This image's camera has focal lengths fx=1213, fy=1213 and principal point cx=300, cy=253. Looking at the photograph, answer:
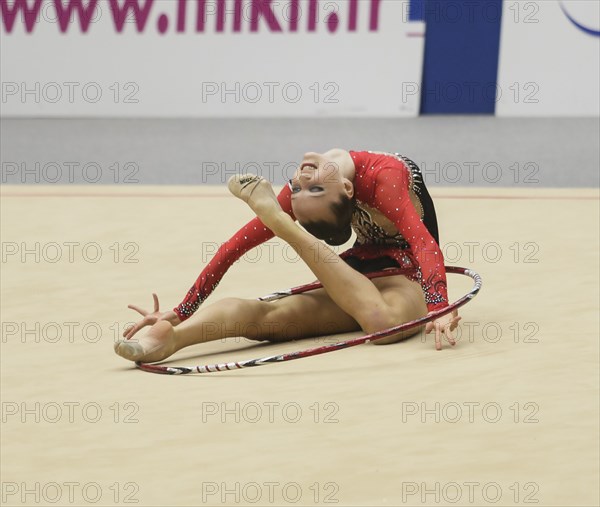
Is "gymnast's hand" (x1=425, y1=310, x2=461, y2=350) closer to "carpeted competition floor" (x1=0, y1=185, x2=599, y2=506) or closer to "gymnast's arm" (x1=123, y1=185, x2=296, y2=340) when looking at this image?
"carpeted competition floor" (x1=0, y1=185, x2=599, y2=506)

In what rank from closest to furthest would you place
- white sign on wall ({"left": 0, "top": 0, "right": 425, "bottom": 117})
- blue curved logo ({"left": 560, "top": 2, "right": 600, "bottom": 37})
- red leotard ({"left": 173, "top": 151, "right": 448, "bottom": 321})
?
1. red leotard ({"left": 173, "top": 151, "right": 448, "bottom": 321})
2. blue curved logo ({"left": 560, "top": 2, "right": 600, "bottom": 37})
3. white sign on wall ({"left": 0, "top": 0, "right": 425, "bottom": 117})

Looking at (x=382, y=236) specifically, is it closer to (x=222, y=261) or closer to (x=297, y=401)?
(x=222, y=261)

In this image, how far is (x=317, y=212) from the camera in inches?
138

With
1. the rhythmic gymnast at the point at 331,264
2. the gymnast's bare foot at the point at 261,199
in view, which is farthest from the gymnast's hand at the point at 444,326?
the gymnast's bare foot at the point at 261,199

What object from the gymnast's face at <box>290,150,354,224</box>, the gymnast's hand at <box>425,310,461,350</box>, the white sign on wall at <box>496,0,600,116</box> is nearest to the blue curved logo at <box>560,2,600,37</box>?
the white sign on wall at <box>496,0,600,116</box>

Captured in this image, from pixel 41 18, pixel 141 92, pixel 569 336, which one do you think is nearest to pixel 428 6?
pixel 141 92

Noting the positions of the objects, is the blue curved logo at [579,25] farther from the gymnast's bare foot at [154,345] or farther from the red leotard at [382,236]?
the gymnast's bare foot at [154,345]

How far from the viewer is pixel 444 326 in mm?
3361

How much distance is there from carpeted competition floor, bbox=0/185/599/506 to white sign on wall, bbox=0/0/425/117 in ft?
14.6

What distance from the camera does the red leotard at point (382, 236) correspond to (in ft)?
11.2

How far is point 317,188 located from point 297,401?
0.75 meters

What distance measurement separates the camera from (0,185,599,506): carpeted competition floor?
2428 mm

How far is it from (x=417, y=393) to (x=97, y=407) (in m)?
0.79

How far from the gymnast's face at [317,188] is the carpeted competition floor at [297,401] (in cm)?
42
